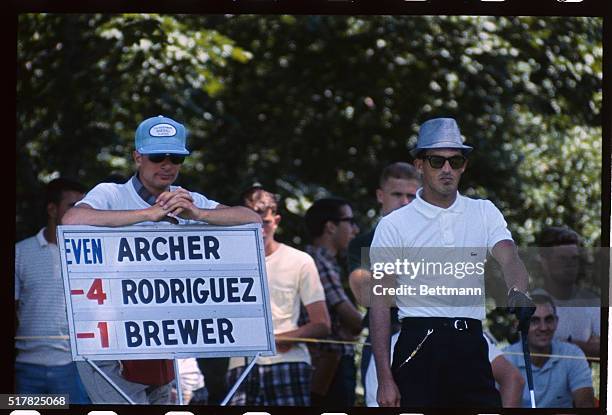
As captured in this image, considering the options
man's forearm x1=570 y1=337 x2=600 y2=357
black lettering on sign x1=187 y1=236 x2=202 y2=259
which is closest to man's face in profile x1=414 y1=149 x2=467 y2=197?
man's forearm x1=570 y1=337 x2=600 y2=357

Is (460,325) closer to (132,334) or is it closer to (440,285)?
(440,285)

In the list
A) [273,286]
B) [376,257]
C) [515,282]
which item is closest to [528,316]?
[515,282]

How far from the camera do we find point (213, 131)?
932 centimetres

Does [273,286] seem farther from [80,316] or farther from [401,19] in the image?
[401,19]

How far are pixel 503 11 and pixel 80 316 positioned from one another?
313 centimetres

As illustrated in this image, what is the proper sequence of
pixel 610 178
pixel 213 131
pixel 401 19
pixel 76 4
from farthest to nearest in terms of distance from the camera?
pixel 213 131 < pixel 401 19 < pixel 76 4 < pixel 610 178

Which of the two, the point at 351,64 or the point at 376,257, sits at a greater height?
the point at 351,64

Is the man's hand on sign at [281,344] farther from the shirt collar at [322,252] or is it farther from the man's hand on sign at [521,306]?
the man's hand on sign at [521,306]

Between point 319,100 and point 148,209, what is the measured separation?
131 inches

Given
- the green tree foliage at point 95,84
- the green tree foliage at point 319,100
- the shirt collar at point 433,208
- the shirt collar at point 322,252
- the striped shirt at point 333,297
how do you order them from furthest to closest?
the green tree foliage at point 319,100 < the green tree foliage at point 95,84 < the shirt collar at point 322,252 < the striped shirt at point 333,297 < the shirt collar at point 433,208

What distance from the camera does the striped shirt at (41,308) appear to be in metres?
6.60

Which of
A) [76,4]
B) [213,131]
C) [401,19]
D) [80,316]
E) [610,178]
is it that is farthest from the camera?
[213,131]

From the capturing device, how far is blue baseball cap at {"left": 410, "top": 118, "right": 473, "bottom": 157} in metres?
6.42

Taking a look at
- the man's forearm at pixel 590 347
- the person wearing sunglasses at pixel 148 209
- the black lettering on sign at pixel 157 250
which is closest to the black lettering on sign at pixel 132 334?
the person wearing sunglasses at pixel 148 209
